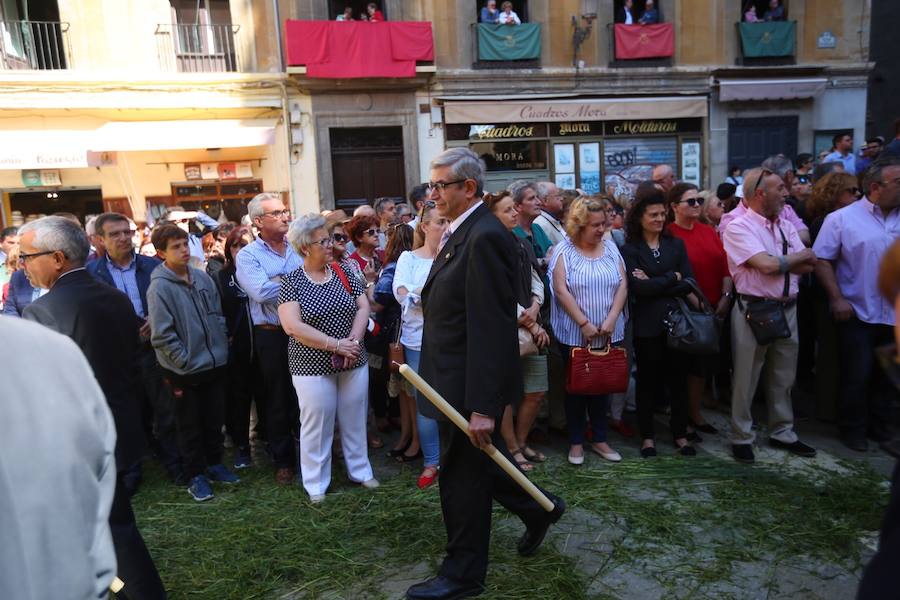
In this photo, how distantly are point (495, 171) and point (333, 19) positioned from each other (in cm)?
526

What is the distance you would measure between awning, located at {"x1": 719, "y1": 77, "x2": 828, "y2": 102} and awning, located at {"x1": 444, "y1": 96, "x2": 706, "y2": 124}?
0.65m

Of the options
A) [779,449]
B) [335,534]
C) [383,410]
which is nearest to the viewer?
[335,534]

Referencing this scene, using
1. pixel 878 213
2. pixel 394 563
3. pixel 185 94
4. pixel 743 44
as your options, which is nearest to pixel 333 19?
pixel 185 94

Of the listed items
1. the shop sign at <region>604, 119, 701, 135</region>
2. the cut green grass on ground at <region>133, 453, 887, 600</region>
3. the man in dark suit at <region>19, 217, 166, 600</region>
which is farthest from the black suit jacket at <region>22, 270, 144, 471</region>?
the shop sign at <region>604, 119, 701, 135</region>

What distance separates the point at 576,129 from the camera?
632 inches

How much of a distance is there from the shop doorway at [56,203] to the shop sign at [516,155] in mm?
8963

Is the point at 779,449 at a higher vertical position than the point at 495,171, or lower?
lower

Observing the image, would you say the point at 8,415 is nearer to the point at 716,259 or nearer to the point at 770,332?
the point at 770,332

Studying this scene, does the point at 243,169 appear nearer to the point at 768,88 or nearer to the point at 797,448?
the point at 768,88

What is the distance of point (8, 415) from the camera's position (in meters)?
0.96

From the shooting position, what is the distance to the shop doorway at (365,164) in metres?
15.1

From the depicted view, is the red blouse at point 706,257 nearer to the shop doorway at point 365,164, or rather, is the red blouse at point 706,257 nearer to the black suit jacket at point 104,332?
the black suit jacket at point 104,332

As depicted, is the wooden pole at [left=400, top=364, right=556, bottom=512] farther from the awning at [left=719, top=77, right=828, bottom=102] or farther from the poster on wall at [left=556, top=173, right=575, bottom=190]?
the awning at [left=719, top=77, right=828, bottom=102]

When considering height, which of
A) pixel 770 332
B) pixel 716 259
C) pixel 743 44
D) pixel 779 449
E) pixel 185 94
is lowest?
pixel 779 449
